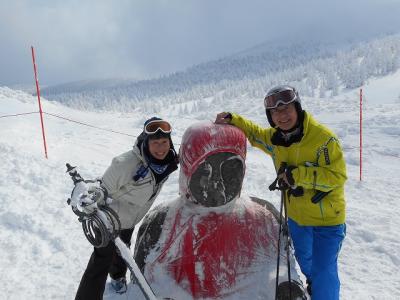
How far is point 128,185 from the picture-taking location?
2943 mm

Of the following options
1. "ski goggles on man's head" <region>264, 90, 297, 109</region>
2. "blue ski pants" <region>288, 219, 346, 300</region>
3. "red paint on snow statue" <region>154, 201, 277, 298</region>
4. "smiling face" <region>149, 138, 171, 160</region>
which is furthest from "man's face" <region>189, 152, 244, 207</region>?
"blue ski pants" <region>288, 219, 346, 300</region>

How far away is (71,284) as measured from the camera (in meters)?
3.76

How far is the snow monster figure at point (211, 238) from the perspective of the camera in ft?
9.11

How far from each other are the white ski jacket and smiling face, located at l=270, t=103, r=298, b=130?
1024mm

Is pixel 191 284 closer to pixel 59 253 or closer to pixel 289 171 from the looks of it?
pixel 289 171

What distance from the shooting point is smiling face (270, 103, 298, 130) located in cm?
268

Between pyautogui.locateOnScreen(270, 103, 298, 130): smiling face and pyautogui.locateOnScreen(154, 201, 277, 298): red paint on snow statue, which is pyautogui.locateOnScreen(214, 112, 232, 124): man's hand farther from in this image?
pyautogui.locateOnScreen(154, 201, 277, 298): red paint on snow statue

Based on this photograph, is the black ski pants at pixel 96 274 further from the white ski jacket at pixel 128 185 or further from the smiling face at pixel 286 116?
the smiling face at pixel 286 116

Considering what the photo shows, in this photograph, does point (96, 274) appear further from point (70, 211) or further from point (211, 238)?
point (70, 211)

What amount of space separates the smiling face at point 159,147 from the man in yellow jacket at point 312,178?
1.44 ft

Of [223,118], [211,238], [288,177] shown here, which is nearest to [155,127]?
[223,118]

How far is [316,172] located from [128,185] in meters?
1.35

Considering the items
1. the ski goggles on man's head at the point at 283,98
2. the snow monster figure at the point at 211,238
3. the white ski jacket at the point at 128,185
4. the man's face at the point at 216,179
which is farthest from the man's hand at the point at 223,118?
the white ski jacket at the point at 128,185

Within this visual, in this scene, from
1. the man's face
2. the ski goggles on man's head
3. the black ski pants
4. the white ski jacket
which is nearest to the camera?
the ski goggles on man's head
